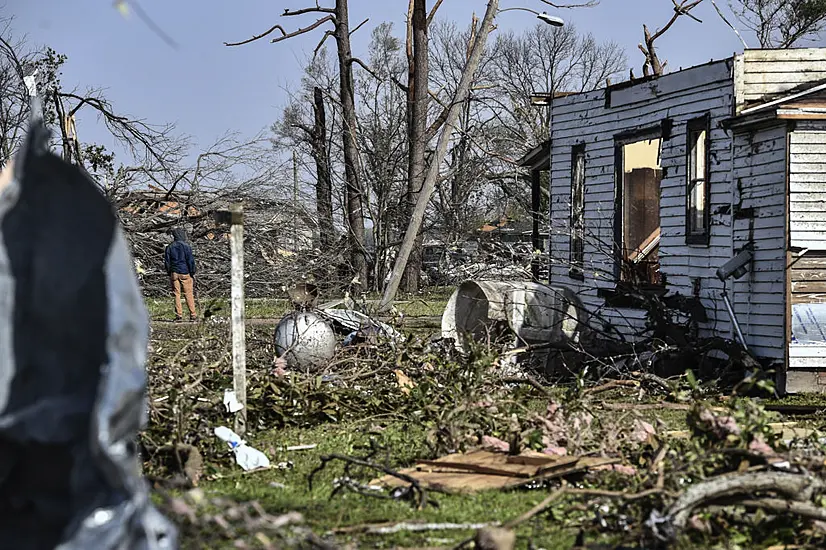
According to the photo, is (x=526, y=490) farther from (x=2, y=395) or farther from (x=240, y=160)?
(x=240, y=160)

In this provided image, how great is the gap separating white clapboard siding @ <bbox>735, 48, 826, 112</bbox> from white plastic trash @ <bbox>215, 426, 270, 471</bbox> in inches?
317

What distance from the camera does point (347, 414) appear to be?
9.40 m

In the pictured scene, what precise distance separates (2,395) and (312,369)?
7165 mm

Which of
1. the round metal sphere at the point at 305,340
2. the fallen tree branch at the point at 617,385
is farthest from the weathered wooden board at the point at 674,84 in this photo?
the round metal sphere at the point at 305,340

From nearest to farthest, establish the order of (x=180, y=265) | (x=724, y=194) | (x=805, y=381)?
1. (x=805, y=381)
2. (x=724, y=194)
3. (x=180, y=265)

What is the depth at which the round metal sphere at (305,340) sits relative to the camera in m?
10.6

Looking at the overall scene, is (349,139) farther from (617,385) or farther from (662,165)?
(617,385)

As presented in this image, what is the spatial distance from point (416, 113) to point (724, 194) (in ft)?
60.3

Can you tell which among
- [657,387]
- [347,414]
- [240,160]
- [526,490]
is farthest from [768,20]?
[526,490]

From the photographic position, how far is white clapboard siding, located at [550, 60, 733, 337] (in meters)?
12.8

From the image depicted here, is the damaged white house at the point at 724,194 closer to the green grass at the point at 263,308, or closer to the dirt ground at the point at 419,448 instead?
the dirt ground at the point at 419,448

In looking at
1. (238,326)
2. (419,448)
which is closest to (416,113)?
(238,326)

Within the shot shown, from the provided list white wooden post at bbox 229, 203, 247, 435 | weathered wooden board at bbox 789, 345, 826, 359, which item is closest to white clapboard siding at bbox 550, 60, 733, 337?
weathered wooden board at bbox 789, 345, 826, 359

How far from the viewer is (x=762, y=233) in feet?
39.1
